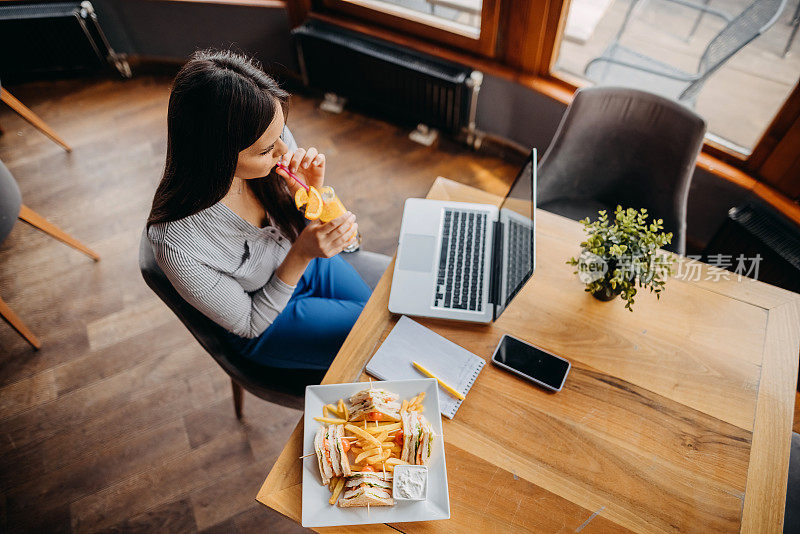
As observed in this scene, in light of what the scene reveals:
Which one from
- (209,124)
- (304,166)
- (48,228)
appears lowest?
(48,228)

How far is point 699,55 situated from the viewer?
2020 mm

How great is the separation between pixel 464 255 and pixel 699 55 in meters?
1.59

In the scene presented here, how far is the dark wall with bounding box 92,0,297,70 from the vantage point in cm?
268

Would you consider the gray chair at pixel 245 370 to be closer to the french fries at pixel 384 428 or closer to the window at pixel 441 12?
the french fries at pixel 384 428

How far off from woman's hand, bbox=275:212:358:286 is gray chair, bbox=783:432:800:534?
3.97 ft

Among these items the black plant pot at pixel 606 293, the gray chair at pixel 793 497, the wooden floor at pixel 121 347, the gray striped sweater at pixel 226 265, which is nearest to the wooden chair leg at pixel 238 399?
the wooden floor at pixel 121 347

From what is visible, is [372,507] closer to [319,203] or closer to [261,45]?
[319,203]

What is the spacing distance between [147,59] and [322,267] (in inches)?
98.5

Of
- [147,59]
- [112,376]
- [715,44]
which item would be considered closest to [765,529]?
[715,44]

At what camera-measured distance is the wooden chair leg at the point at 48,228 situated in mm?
1829

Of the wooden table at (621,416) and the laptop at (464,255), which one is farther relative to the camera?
the laptop at (464,255)

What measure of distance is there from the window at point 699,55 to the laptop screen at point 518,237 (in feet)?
3.32

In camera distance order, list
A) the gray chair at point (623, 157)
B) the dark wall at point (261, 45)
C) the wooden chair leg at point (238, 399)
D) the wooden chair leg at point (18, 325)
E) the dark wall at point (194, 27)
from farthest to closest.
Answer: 1. the dark wall at point (194, 27)
2. the dark wall at point (261, 45)
3. the wooden chair leg at point (18, 325)
4. the wooden chair leg at point (238, 399)
5. the gray chair at point (623, 157)

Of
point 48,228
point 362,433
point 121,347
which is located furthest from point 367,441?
point 48,228
